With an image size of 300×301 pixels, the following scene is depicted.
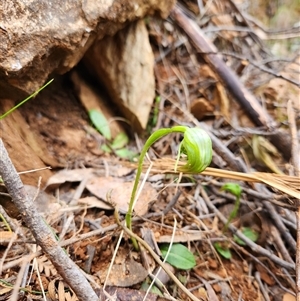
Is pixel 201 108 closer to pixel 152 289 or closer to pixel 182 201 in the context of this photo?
pixel 182 201

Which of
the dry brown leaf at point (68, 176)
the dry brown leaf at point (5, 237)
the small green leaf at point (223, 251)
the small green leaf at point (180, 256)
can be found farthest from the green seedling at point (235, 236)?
the dry brown leaf at point (5, 237)

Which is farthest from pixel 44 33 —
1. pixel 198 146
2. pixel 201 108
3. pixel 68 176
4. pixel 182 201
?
pixel 201 108

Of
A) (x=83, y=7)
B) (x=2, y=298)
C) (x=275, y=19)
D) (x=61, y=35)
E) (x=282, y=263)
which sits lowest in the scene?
(x=2, y=298)

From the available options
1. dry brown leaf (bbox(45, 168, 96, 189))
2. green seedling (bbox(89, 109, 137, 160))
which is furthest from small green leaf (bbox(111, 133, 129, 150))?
dry brown leaf (bbox(45, 168, 96, 189))

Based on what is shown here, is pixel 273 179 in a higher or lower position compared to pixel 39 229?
higher

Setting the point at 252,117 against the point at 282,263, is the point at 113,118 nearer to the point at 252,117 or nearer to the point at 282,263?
the point at 252,117

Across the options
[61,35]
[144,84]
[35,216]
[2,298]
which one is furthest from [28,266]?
[144,84]

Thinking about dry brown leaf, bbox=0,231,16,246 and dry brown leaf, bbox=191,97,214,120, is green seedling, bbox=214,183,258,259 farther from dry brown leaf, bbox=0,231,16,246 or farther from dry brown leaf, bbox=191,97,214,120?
dry brown leaf, bbox=0,231,16,246
